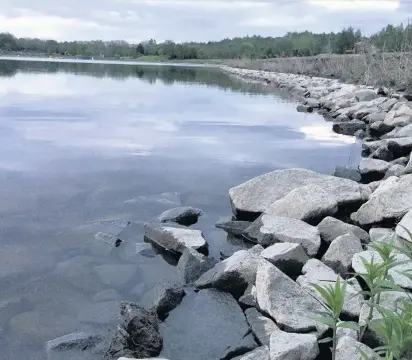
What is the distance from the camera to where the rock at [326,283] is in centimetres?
320

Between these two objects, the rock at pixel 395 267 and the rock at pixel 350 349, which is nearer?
the rock at pixel 350 349

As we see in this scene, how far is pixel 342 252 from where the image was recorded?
3996mm

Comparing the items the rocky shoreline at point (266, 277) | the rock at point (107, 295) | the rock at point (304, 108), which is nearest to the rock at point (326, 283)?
the rocky shoreline at point (266, 277)

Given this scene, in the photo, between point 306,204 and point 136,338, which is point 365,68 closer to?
point 306,204

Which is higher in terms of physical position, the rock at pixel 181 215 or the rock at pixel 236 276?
the rock at pixel 236 276

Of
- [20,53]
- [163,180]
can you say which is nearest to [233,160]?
[163,180]

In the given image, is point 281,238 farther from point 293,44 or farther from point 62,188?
point 293,44

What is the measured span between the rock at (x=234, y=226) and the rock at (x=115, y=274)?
1.24 meters

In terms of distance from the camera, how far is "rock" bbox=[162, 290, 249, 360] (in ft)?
10.6

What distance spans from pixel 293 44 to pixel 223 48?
2081 centimetres

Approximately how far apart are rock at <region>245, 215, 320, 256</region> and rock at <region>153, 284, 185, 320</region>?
108 cm

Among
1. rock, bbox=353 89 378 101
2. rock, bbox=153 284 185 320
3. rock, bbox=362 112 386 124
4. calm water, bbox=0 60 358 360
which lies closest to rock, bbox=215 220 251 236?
calm water, bbox=0 60 358 360

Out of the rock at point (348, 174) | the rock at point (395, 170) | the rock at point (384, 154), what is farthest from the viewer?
the rock at point (384, 154)

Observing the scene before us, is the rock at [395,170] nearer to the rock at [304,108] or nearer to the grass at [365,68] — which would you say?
the grass at [365,68]
